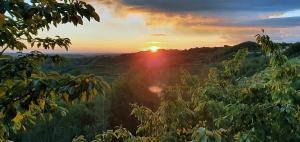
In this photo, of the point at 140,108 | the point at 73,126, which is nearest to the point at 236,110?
the point at 140,108

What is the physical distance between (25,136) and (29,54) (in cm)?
6568

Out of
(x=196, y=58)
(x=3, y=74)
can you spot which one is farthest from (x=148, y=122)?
(x=196, y=58)

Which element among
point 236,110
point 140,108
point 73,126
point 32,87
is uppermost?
point 32,87

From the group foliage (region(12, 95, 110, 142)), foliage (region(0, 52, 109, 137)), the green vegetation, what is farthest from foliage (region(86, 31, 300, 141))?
foliage (region(12, 95, 110, 142))

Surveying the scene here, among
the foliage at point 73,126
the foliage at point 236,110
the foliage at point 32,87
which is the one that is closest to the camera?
the foliage at point 32,87

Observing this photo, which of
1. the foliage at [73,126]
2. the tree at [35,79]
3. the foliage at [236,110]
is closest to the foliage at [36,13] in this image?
the tree at [35,79]

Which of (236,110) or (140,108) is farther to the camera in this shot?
(140,108)

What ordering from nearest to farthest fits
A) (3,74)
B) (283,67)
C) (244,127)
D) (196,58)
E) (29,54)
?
(3,74), (29,54), (244,127), (283,67), (196,58)

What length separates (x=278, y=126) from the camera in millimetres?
7285

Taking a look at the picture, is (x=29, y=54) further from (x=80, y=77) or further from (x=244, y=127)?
(x=244, y=127)

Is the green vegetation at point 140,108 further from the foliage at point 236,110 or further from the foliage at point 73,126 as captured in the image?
the foliage at point 73,126

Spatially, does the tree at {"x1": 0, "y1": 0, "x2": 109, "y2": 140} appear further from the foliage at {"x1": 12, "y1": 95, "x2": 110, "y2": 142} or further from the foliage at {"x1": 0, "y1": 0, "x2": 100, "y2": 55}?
the foliage at {"x1": 12, "y1": 95, "x2": 110, "y2": 142}

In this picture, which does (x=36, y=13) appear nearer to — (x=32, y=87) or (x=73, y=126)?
(x=32, y=87)

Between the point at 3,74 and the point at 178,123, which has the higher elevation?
the point at 3,74
